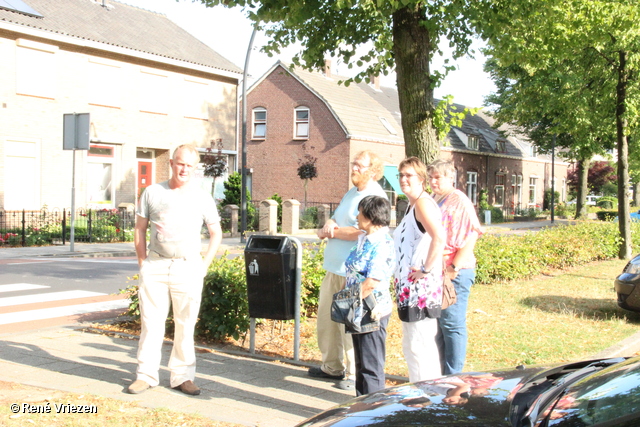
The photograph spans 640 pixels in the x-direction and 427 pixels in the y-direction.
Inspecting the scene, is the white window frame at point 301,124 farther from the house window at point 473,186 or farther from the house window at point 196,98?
the house window at point 473,186

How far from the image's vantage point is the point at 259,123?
125ft

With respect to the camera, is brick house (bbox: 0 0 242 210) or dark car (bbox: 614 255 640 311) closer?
dark car (bbox: 614 255 640 311)

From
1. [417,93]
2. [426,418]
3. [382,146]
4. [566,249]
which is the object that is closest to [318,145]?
[382,146]

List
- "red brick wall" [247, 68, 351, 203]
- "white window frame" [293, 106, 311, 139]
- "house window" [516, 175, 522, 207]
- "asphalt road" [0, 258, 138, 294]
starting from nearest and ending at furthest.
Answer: "asphalt road" [0, 258, 138, 294] → "red brick wall" [247, 68, 351, 203] → "white window frame" [293, 106, 311, 139] → "house window" [516, 175, 522, 207]

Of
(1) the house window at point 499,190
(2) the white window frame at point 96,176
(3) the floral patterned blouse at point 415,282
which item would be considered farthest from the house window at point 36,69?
(1) the house window at point 499,190

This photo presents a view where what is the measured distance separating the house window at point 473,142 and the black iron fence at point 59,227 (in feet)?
94.3

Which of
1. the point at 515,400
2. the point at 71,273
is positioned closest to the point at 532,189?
the point at 71,273

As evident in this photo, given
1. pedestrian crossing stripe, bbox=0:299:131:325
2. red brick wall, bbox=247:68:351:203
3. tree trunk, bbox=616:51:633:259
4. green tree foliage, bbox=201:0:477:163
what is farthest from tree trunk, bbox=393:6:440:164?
red brick wall, bbox=247:68:351:203

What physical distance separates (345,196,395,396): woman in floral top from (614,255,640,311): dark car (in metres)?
5.28

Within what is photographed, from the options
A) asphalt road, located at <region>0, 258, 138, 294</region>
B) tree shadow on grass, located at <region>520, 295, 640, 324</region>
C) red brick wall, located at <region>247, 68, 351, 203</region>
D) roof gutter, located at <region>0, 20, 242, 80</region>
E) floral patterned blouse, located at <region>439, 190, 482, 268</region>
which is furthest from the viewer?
red brick wall, located at <region>247, 68, 351, 203</region>

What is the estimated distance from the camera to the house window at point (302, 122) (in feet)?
119

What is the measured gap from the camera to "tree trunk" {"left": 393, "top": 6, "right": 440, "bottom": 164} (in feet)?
27.5

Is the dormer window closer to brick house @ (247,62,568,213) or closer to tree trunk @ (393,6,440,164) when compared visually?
brick house @ (247,62,568,213)

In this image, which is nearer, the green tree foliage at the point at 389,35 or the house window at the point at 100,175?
the green tree foliage at the point at 389,35
